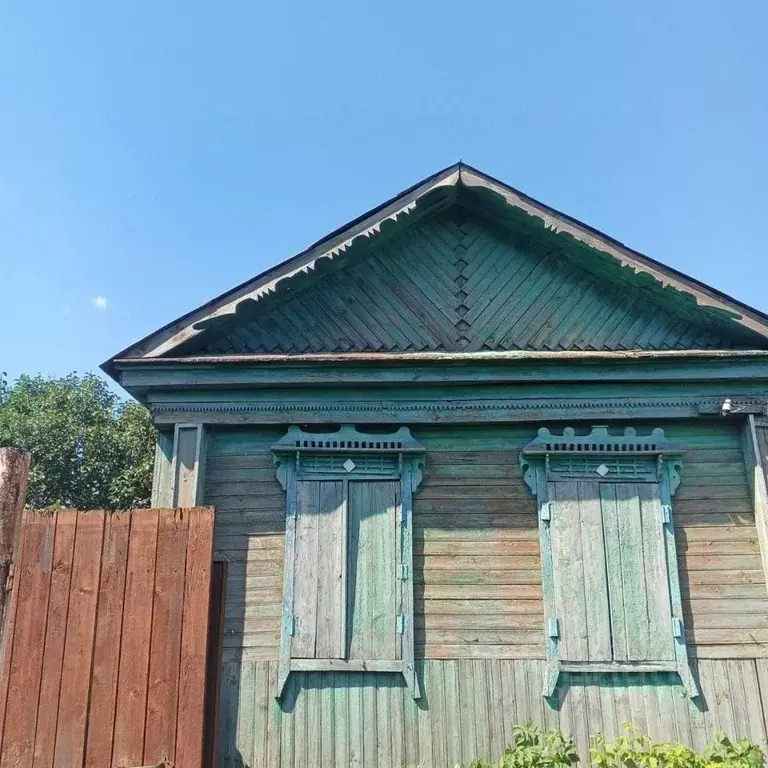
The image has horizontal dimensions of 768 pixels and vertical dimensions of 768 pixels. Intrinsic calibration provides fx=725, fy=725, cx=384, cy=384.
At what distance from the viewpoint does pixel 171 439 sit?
6.73 metres

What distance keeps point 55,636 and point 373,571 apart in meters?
2.55

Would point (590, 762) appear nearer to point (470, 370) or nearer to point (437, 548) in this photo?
point (437, 548)

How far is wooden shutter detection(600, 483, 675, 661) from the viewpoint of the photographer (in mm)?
6074

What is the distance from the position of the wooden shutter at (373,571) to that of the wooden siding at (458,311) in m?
1.43

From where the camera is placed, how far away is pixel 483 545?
20.9ft

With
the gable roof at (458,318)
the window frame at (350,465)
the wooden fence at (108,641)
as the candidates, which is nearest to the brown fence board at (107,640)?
the wooden fence at (108,641)

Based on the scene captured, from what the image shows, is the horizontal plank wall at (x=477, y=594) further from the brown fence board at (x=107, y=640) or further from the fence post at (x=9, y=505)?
the fence post at (x=9, y=505)

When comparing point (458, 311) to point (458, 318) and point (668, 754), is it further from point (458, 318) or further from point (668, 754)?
point (668, 754)

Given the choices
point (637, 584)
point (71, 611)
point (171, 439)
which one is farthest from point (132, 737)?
point (637, 584)

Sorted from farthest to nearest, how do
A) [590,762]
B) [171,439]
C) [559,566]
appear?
[171,439], [559,566], [590,762]

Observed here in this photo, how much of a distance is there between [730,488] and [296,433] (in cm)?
393

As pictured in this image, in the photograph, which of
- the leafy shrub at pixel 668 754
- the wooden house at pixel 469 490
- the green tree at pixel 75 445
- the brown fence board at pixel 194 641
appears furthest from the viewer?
the green tree at pixel 75 445

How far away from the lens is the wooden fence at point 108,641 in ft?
15.1

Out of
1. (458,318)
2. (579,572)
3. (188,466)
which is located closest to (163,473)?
(188,466)
